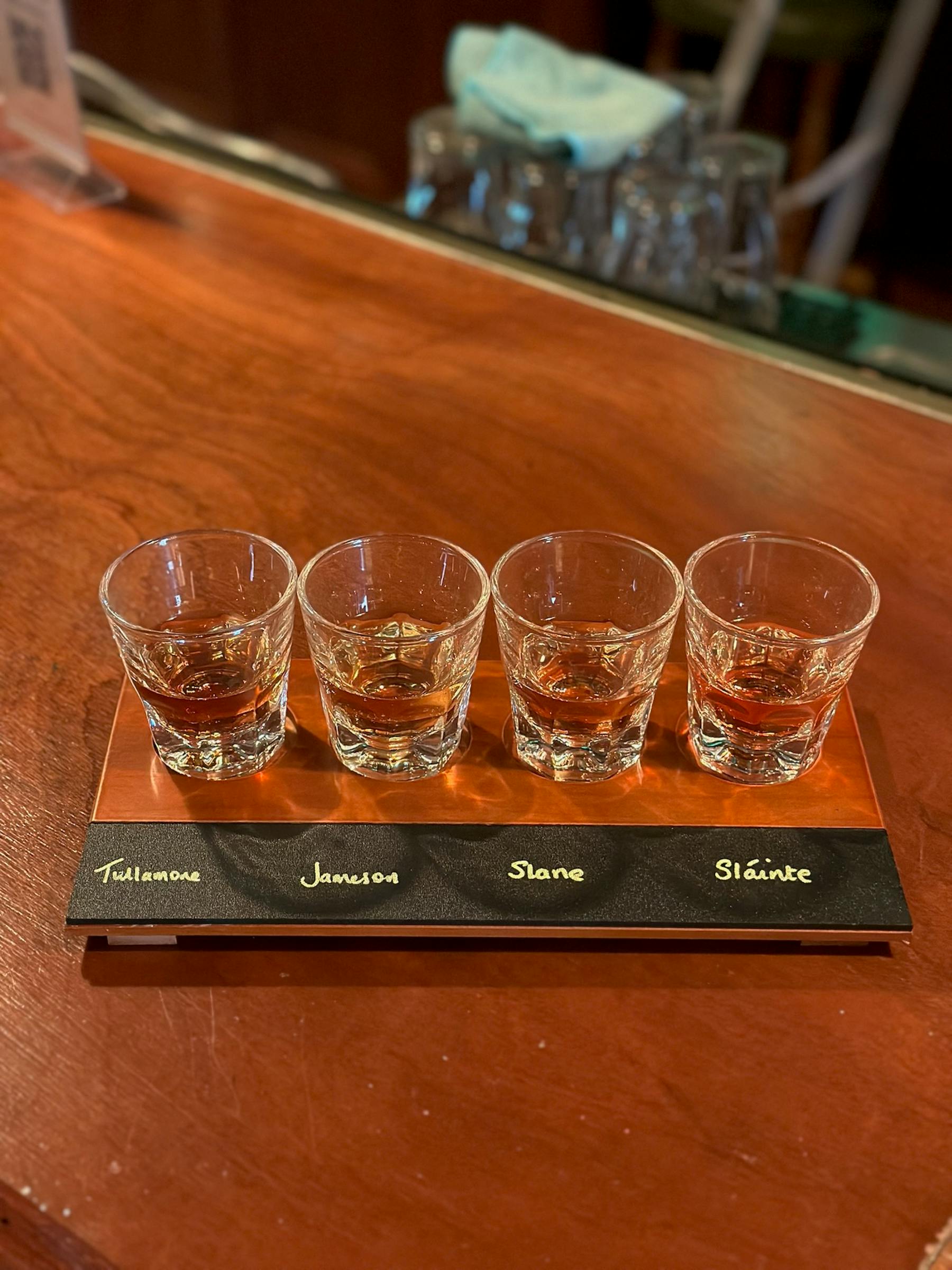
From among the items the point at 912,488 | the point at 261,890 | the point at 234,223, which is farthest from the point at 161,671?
the point at 234,223

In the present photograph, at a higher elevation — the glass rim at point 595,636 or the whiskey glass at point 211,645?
the glass rim at point 595,636

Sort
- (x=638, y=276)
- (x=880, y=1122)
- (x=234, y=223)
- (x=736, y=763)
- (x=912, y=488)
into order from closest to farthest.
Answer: (x=880, y=1122) < (x=736, y=763) < (x=912, y=488) < (x=234, y=223) < (x=638, y=276)

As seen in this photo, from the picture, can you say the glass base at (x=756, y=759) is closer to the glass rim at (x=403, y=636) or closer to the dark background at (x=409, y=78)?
the glass rim at (x=403, y=636)

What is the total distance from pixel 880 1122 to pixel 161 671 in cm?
34

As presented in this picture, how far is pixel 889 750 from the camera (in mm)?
608

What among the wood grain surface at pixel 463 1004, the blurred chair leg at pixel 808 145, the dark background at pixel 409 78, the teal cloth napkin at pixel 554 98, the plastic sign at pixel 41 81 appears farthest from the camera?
the blurred chair leg at pixel 808 145

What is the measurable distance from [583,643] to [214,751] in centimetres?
18

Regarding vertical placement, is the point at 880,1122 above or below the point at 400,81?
above

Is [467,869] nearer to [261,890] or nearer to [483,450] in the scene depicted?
[261,890]

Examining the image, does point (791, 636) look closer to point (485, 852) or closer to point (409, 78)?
point (485, 852)

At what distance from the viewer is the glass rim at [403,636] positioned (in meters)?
0.53

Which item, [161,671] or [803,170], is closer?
[161,671]

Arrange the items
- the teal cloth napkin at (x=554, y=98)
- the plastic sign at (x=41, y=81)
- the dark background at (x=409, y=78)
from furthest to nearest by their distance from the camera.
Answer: the dark background at (x=409, y=78) → the teal cloth napkin at (x=554, y=98) → the plastic sign at (x=41, y=81)

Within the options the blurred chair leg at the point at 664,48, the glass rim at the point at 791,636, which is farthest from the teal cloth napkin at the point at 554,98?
the blurred chair leg at the point at 664,48
